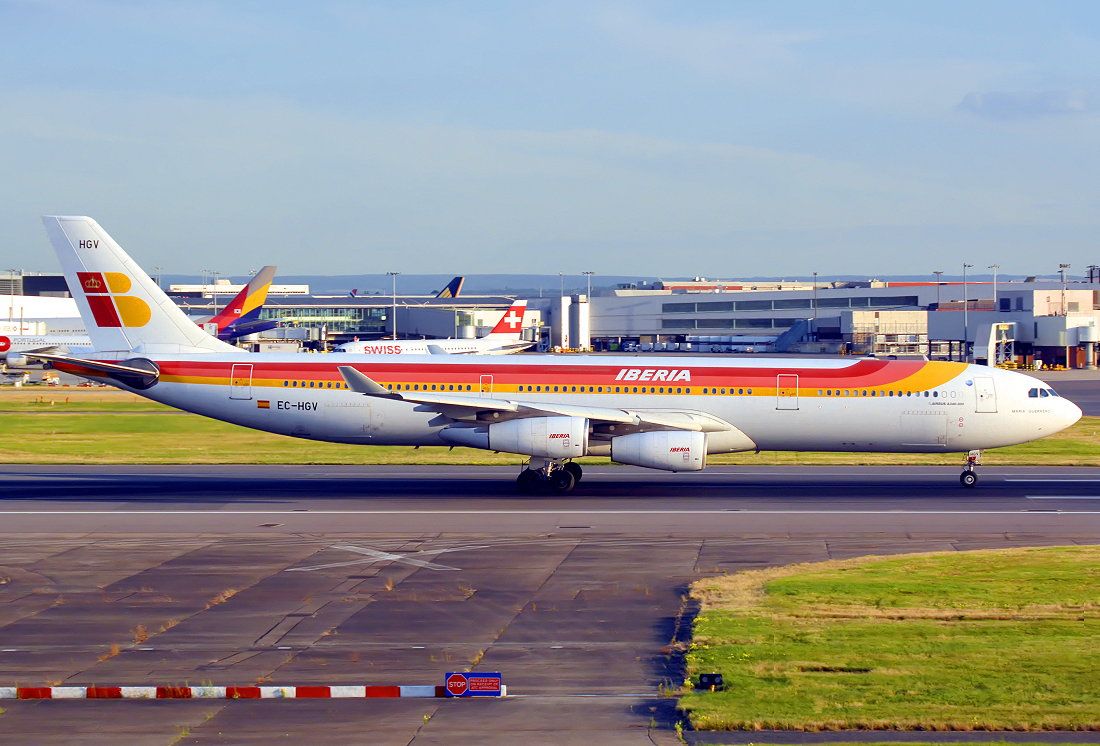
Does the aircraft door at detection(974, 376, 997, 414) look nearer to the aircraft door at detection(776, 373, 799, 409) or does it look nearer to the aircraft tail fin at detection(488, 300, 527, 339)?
the aircraft door at detection(776, 373, 799, 409)

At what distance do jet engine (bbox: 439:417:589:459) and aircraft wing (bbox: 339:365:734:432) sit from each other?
353 mm

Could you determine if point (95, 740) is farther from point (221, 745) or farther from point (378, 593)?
point (378, 593)

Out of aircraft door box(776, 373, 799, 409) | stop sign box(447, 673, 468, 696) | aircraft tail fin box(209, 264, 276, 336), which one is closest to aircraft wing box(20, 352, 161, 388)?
aircraft door box(776, 373, 799, 409)

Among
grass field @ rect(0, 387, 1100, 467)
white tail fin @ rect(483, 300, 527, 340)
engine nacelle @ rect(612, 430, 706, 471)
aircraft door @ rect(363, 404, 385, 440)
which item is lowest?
grass field @ rect(0, 387, 1100, 467)

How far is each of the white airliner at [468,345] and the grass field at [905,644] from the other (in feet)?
235

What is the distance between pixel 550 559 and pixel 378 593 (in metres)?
4.23

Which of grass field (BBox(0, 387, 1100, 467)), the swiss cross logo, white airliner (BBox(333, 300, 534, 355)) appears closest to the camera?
grass field (BBox(0, 387, 1100, 467))

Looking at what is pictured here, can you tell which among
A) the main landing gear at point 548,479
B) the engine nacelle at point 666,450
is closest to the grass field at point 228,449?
the main landing gear at point 548,479

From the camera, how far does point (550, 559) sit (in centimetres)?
2312

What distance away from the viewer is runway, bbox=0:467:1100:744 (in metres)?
13.3

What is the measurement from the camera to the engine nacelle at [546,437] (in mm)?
31828

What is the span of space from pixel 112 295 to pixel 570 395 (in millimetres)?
13966

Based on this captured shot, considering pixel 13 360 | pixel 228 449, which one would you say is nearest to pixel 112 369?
pixel 228 449

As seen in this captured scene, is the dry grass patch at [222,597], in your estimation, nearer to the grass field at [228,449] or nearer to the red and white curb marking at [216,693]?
the red and white curb marking at [216,693]
